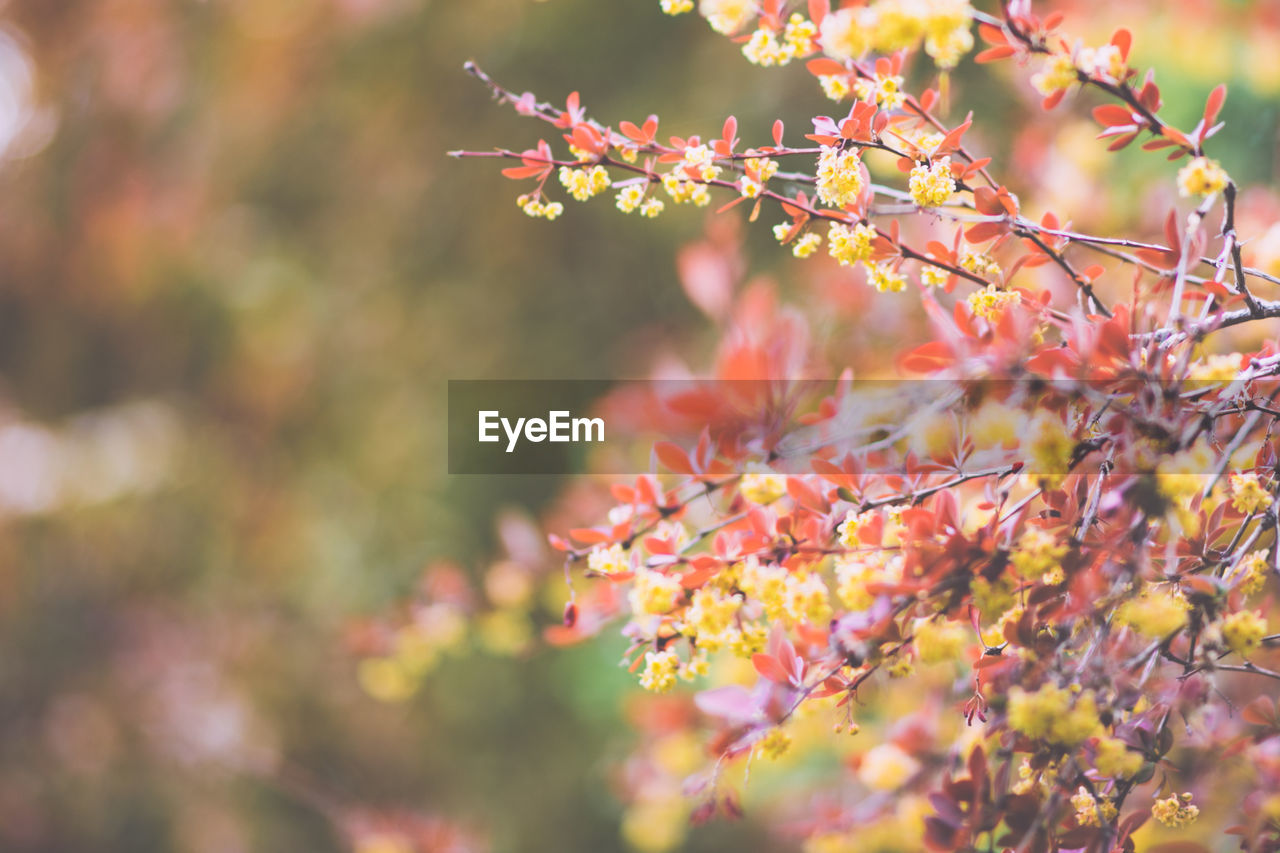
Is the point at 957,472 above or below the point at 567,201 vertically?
below

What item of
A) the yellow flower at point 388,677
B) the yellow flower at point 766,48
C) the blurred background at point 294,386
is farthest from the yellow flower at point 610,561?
the blurred background at point 294,386

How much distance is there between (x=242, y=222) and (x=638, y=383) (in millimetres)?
1322

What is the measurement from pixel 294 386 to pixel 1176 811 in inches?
81.7

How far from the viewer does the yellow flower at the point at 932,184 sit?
462mm

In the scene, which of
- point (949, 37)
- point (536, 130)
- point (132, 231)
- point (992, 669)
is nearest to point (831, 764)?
point (992, 669)

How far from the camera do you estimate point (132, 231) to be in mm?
2215

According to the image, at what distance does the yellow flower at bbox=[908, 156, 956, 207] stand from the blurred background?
4.32 feet

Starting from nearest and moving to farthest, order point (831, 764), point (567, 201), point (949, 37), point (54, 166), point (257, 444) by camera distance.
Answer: point (949, 37)
point (831, 764)
point (567, 201)
point (257, 444)
point (54, 166)

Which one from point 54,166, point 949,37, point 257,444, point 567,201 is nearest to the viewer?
point 949,37

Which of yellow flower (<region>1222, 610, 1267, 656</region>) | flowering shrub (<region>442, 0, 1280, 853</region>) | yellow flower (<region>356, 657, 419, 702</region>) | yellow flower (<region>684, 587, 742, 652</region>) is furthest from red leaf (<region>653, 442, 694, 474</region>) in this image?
yellow flower (<region>356, 657, 419, 702</region>)

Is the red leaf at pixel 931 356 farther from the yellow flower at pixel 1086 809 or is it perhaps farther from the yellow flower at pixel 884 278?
the yellow flower at pixel 1086 809

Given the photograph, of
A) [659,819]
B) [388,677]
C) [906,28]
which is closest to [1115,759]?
[906,28]

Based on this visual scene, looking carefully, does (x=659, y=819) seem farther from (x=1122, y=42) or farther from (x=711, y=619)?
(x=1122, y=42)

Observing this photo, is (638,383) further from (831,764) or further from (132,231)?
(132,231)
